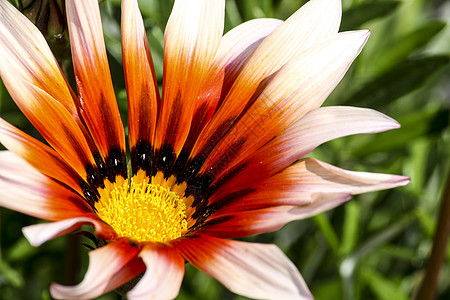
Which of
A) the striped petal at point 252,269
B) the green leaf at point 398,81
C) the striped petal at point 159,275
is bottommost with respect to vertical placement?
the green leaf at point 398,81

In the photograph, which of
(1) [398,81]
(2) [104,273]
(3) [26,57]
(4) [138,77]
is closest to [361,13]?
(1) [398,81]

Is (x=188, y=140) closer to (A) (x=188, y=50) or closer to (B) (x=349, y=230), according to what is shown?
(A) (x=188, y=50)

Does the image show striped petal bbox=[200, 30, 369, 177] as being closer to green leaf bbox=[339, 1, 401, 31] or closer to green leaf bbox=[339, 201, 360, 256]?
green leaf bbox=[339, 1, 401, 31]

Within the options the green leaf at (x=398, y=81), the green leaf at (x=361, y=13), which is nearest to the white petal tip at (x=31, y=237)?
the green leaf at (x=361, y=13)

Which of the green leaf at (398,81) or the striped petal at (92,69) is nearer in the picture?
the striped petal at (92,69)

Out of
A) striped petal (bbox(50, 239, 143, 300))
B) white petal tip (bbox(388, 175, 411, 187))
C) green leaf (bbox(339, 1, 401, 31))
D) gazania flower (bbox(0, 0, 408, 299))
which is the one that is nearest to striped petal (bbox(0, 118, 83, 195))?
gazania flower (bbox(0, 0, 408, 299))

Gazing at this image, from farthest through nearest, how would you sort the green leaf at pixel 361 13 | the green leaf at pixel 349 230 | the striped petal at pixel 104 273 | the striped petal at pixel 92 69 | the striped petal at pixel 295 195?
the green leaf at pixel 349 230 → the green leaf at pixel 361 13 → the striped petal at pixel 92 69 → the striped petal at pixel 295 195 → the striped petal at pixel 104 273

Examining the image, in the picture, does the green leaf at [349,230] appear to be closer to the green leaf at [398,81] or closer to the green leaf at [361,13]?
the green leaf at [398,81]
